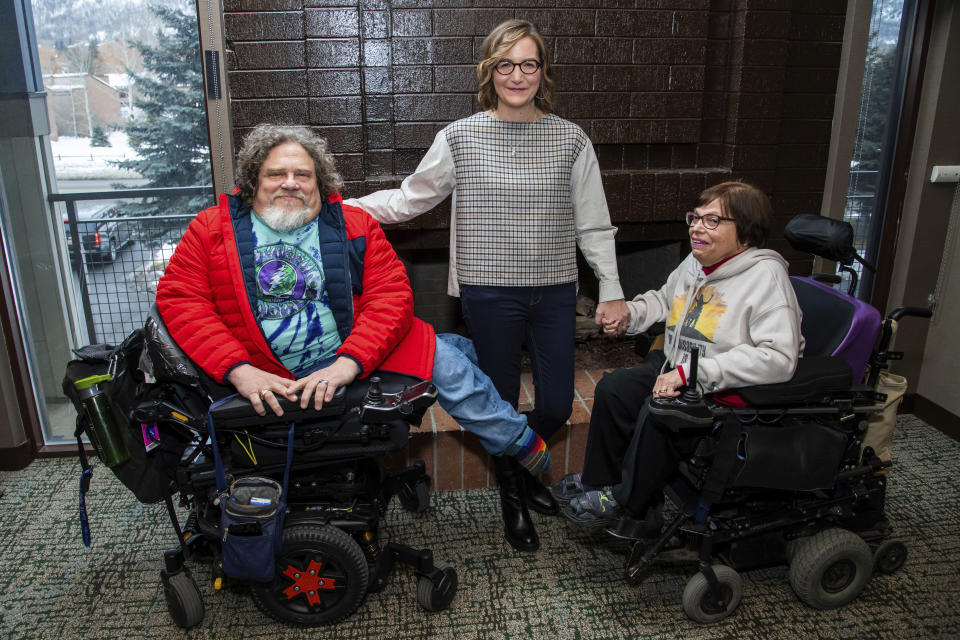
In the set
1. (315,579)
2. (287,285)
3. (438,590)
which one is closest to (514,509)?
(438,590)

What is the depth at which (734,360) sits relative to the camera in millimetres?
1688

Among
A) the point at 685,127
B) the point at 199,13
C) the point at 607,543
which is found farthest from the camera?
the point at 685,127

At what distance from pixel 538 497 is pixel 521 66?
4.49ft

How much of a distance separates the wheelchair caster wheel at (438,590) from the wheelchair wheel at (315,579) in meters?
0.18

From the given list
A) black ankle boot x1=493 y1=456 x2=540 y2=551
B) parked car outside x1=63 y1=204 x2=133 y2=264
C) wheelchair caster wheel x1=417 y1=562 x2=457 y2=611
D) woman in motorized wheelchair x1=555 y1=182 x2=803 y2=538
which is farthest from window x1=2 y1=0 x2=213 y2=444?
woman in motorized wheelchair x1=555 y1=182 x2=803 y2=538

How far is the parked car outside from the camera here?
2.60 metres

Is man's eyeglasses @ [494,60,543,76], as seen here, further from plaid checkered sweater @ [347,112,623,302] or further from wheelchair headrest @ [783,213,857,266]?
wheelchair headrest @ [783,213,857,266]

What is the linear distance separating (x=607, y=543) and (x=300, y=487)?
992 millimetres

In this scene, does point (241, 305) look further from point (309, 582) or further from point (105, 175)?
point (105, 175)

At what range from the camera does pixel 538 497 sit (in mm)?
2309

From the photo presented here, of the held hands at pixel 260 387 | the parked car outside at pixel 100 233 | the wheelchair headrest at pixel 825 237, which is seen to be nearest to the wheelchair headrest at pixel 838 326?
the wheelchair headrest at pixel 825 237

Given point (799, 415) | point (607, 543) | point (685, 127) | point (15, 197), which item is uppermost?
point (685, 127)

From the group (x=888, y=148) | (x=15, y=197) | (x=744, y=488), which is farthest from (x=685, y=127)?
(x=15, y=197)

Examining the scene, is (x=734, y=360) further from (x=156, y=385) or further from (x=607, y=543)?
(x=156, y=385)
